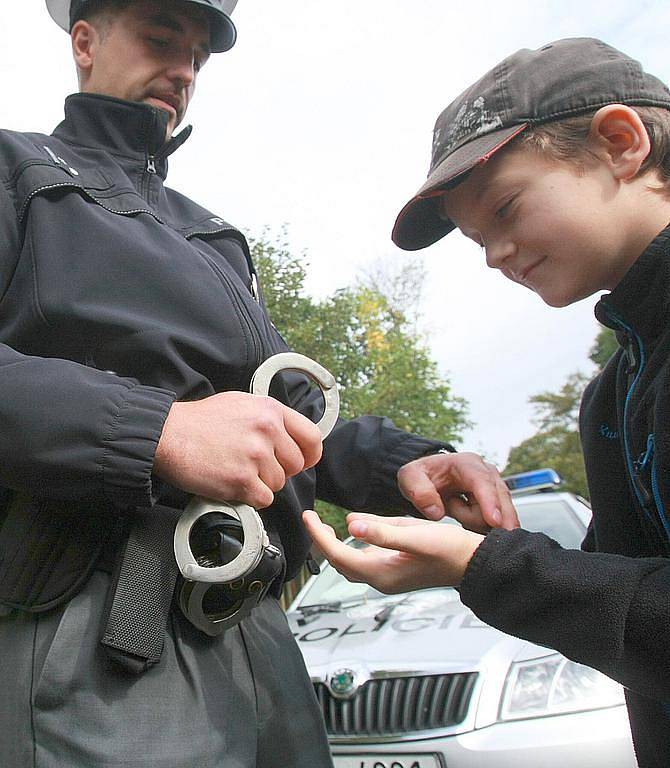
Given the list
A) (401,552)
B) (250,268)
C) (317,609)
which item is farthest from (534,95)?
(317,609)

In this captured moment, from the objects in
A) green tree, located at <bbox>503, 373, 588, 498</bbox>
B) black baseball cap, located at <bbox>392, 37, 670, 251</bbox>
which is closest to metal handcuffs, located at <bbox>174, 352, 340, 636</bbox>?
black baseball cap, located at <bbox>392, 37, 670, 251</bbox>

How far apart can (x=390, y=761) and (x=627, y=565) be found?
6.59 ft

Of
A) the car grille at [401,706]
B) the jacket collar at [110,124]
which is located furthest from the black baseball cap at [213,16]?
the car grille at [401,706]

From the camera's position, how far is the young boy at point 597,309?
113cm

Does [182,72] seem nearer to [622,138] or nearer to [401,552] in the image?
[622,138]

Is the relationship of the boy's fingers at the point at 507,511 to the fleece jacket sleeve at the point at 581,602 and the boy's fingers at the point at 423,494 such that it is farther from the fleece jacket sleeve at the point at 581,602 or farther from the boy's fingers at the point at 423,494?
the fleece jacket sleeve at the point at 581,602

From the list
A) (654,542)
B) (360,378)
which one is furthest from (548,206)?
(360,378)

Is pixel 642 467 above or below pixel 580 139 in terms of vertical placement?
below

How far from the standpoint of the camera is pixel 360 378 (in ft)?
46.1

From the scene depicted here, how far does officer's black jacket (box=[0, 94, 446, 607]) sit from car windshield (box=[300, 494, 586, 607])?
102 inches

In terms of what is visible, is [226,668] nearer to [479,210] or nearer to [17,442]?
[17,442]

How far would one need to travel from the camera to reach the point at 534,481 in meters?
4.93

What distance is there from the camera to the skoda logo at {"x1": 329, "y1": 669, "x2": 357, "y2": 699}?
9.95ft

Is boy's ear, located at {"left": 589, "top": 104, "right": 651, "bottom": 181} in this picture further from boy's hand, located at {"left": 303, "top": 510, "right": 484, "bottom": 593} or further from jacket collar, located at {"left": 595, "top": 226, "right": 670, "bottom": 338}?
boy's hand, located at {"left": 303, "top": 510, "right": 484, "bottom": 593}
